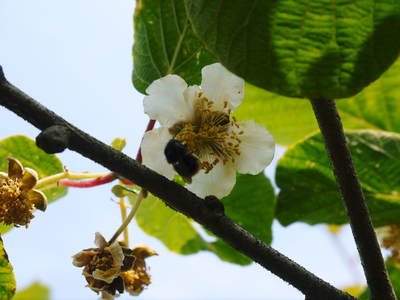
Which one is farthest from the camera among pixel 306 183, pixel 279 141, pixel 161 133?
pixel 279 141

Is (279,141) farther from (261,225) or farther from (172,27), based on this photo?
(172,27)

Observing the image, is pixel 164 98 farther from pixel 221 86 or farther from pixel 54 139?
pixel 54 139

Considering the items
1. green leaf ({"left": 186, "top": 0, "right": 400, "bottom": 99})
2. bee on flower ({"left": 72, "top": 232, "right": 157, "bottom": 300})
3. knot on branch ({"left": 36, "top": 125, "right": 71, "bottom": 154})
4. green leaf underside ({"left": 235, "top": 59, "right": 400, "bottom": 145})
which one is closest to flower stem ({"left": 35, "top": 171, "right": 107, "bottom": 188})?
bee on flower ({"left": 72, "top": 232, "right": 157, "bottom": 300})

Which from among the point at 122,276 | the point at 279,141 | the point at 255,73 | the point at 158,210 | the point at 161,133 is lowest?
the point at 279,141

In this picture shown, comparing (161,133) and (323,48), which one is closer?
(323,48)

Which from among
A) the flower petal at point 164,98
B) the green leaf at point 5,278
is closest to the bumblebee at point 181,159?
the flower petal at point 164,98

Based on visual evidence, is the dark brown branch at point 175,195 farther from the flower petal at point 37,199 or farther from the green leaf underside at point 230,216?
the green leaf underside at point 230,216

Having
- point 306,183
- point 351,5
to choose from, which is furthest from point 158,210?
point 351,5
